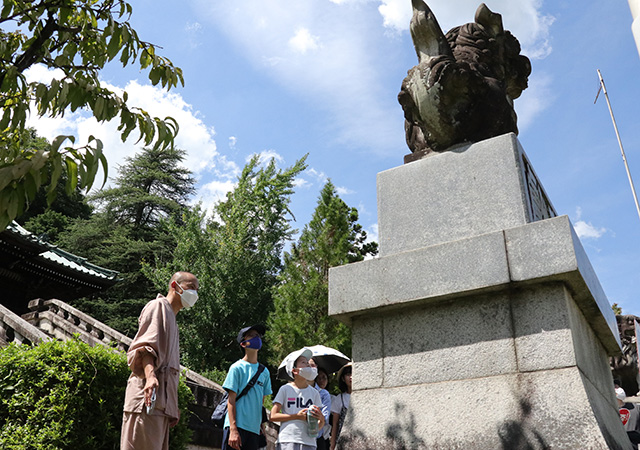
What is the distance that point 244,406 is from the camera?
14.0ft

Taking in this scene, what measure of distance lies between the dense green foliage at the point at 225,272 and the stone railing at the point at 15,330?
10.6m

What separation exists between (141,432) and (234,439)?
43.8 inches

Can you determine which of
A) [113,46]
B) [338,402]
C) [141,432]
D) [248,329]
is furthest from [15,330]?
[113,46]

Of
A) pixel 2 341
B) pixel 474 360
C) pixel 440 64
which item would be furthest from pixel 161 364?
pixel 2 341

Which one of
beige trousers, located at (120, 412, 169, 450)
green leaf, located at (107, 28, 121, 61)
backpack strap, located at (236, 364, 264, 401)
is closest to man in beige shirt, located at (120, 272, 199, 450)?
beige trousers, located at (120, 412, 169, 450)

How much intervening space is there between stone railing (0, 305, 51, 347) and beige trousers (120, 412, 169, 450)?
6712mm

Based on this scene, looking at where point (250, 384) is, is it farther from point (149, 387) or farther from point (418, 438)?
point (418, 438)

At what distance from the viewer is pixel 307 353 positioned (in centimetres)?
451

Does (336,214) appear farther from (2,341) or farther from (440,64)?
(440,64)

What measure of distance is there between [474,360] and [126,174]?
3189 centimetres

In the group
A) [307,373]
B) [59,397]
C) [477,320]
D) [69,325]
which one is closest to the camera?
[477,320]

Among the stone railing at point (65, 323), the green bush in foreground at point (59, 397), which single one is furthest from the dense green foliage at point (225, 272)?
the green bush in foreground at point (59, 397)

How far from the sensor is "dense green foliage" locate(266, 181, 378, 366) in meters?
15.9

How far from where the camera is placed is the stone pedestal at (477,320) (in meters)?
2.86
